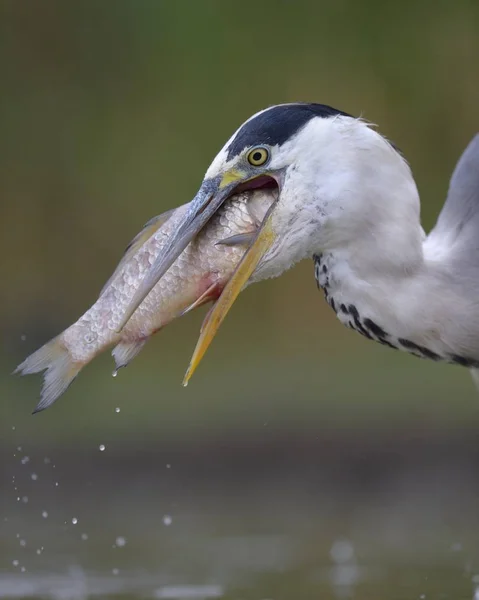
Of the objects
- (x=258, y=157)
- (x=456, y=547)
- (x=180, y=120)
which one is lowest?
(x=456, y=547)

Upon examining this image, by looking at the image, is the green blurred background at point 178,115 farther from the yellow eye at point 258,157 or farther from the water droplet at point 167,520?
the yellow eye at point 258,157

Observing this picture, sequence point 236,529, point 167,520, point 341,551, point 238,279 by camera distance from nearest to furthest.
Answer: point 238,279 < point 341,551 < point 236,529 < point 167,520

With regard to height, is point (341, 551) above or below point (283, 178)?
below

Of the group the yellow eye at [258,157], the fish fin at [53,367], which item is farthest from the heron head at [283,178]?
the fish fin at [53,367]

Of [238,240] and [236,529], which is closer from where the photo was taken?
[238,240]

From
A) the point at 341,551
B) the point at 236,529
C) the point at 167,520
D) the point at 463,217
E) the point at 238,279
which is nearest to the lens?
the point at 238,279

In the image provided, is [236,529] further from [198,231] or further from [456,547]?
[198,231]

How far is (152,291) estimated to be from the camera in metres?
3.07

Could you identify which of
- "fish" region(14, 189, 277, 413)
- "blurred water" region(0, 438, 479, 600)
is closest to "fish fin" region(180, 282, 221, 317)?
"fish" region(14, 189, 277, 413)

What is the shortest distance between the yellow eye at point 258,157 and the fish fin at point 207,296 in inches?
10.3

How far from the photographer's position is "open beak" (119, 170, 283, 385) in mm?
3043

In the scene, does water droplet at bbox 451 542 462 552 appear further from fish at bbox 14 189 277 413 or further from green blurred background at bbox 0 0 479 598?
green blurred background at bbox 0 0 479 598

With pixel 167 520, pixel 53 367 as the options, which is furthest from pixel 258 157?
pixel 167 520

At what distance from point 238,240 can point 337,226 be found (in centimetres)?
20
